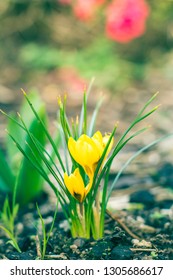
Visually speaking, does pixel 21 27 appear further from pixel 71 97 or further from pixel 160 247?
pixel 160 247

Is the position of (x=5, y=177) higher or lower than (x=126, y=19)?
lower

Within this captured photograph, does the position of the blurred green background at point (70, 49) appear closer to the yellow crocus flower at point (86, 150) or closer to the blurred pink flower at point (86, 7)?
the blurred pink flower at point (86, 7)

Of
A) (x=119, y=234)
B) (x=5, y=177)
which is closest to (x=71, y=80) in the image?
(x=5, y=177)

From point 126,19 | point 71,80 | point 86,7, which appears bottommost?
point 71,80

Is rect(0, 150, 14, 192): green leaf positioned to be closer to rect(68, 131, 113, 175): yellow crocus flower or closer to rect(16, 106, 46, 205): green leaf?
rect(16, 106, 46, 205): green leaf

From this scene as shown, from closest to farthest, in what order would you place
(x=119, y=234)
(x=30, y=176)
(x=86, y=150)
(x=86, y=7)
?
(x=86, y=150) < (x=119, y=234) < (x=30, y=176) < (x=86, y=7)

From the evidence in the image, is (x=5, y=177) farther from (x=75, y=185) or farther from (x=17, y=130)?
(x=75, y=185)
